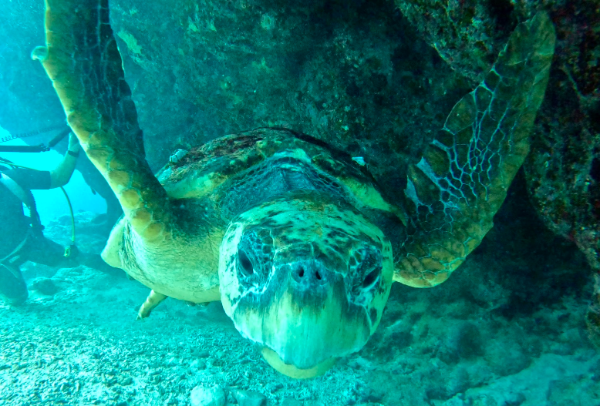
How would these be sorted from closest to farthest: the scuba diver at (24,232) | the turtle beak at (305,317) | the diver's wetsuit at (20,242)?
the turtle beak at (305,317)
the diver's wetsuit at (20,242)
the scuba diver at (24,232)

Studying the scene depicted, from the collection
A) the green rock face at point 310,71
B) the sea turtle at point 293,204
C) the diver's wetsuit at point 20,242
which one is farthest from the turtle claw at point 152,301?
the diver's wetsuit at point 20,242

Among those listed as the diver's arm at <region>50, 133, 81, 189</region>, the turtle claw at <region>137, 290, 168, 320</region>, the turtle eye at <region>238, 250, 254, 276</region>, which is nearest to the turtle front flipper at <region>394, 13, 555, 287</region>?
the turtle eye at <region>238, 250, 254, 276</region>

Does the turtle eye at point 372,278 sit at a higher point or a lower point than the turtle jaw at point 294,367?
higher

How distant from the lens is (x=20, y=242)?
24.7 ft

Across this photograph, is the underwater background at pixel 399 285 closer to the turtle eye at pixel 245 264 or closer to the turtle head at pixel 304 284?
the turtle head at pixel 304 284

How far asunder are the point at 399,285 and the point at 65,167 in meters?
8.95

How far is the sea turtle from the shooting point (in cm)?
140

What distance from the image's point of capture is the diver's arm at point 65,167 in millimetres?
8016

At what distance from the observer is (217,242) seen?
93.2 inches

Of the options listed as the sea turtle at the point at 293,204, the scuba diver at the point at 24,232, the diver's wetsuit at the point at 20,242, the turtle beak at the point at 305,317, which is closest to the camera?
the turtle beak at the point at 305,317

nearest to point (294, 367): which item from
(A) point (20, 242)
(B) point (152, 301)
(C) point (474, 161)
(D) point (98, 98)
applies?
(C) point (474, 161)

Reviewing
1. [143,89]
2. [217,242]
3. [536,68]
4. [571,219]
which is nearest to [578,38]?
[536,68]

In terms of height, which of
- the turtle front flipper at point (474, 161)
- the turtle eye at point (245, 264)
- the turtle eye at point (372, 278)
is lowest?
the turtle eye at point (245, 264)

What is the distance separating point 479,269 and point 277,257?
3284 mm
